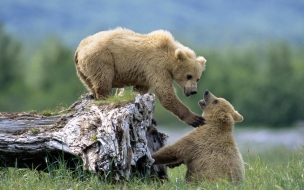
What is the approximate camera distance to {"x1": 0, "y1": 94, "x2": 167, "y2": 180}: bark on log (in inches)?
290

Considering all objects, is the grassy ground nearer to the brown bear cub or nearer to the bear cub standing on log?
the brown bear cub

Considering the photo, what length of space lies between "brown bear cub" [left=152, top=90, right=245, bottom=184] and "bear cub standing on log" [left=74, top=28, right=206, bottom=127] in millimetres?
784

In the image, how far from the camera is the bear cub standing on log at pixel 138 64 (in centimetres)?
937

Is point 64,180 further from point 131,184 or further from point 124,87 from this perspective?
point 124,87

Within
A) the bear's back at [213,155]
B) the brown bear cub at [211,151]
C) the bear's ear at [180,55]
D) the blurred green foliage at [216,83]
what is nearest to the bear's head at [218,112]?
the brown bear cub at [211,151]

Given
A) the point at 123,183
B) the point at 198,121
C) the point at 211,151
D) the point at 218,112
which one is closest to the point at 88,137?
the point at 123,183

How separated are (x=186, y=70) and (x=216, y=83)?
61.3 meters

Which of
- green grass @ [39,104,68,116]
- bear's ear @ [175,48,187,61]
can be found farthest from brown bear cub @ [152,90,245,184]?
green grass @ [39,104,68,116]

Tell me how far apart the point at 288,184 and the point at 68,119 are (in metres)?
2.82

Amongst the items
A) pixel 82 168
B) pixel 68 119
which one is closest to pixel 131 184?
pixel 82 168

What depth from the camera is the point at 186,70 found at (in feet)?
31.7

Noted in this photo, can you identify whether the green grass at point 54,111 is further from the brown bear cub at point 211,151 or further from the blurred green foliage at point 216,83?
the blurred green foliage at point 216,83

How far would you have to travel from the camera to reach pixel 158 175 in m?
8.57

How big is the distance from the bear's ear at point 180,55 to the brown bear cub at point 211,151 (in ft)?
4.10
